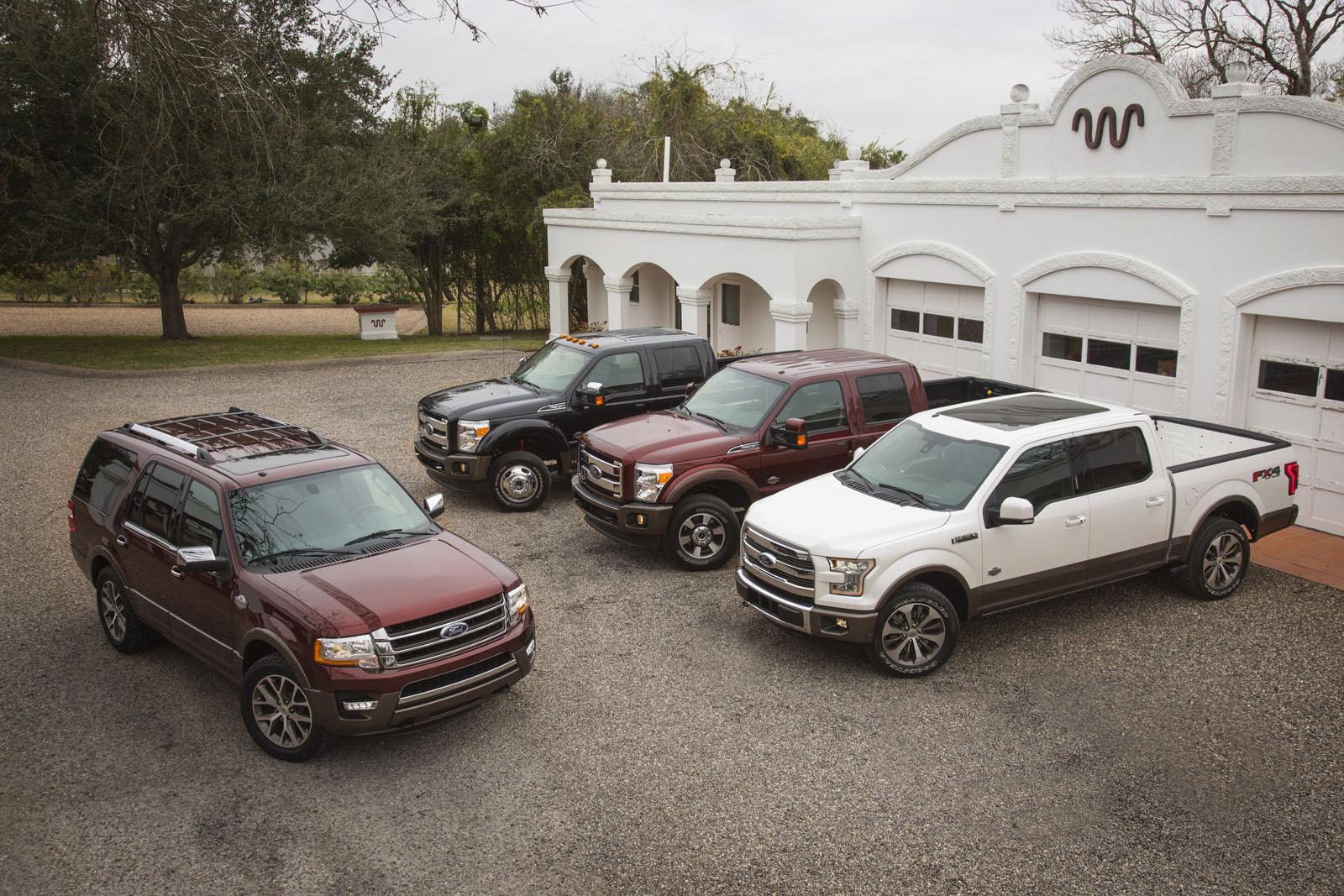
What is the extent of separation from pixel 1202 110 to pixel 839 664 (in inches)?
326

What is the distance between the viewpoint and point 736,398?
440 inches

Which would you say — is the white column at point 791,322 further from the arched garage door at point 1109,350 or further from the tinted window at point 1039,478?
the tinted window at point 1039,478

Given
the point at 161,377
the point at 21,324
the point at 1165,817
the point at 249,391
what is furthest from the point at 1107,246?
the point at 21,324

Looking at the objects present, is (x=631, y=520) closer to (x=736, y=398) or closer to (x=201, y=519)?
(x=736, y=398)

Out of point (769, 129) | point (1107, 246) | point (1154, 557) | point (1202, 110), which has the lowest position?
point (1154, 557)

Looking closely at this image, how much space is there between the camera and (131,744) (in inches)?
278

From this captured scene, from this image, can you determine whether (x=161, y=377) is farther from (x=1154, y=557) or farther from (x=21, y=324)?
(x=1154, y=557)

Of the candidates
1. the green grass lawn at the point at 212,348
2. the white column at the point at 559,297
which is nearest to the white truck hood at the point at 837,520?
the green grass lawn at the point at 212,348

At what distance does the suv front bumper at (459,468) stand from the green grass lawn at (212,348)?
13.3 meters

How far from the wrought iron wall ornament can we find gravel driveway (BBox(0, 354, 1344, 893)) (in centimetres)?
615

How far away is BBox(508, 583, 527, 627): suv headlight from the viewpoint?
710 centimetres

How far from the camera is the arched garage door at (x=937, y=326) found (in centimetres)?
1576

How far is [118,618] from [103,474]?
117cm

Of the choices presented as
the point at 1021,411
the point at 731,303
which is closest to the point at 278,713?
the point at 1021,411
